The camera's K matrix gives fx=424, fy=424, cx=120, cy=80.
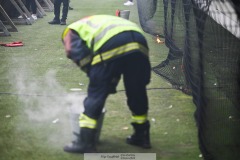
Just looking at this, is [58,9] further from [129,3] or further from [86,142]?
[86,142]

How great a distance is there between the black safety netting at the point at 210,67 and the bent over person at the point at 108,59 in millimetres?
258

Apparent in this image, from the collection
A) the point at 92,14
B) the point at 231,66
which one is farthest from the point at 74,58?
the point at 231,66

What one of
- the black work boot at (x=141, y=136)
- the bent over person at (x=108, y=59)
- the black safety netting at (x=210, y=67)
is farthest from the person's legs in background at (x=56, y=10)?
the black work boot at (x=141, y=136)

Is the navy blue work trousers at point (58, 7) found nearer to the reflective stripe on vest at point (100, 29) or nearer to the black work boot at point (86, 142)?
the reflective stripe on vest at point (100, 29)

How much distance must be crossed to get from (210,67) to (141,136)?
0.73 m

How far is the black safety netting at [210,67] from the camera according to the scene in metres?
2.20

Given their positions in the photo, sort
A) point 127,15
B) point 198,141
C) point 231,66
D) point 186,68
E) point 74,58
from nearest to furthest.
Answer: point 74,58 → point 127,15 → point 198,141 → point 231,66 → point 186,68

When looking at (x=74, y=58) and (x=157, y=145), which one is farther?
(x=157, y=145)

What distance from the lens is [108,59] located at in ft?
5.89

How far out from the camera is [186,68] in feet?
8.62

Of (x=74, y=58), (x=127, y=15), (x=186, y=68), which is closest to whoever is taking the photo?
(x=74, y=58)

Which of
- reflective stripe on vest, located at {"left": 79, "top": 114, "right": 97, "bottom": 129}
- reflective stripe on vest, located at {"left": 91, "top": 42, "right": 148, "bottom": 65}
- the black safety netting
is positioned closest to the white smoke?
reflective stripe on vest, located at {"left": 79, "top": 114, "right": 97, "bottom": 129}

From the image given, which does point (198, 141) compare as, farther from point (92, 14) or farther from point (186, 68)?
point (92, 14)

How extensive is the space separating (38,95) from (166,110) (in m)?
0.63
